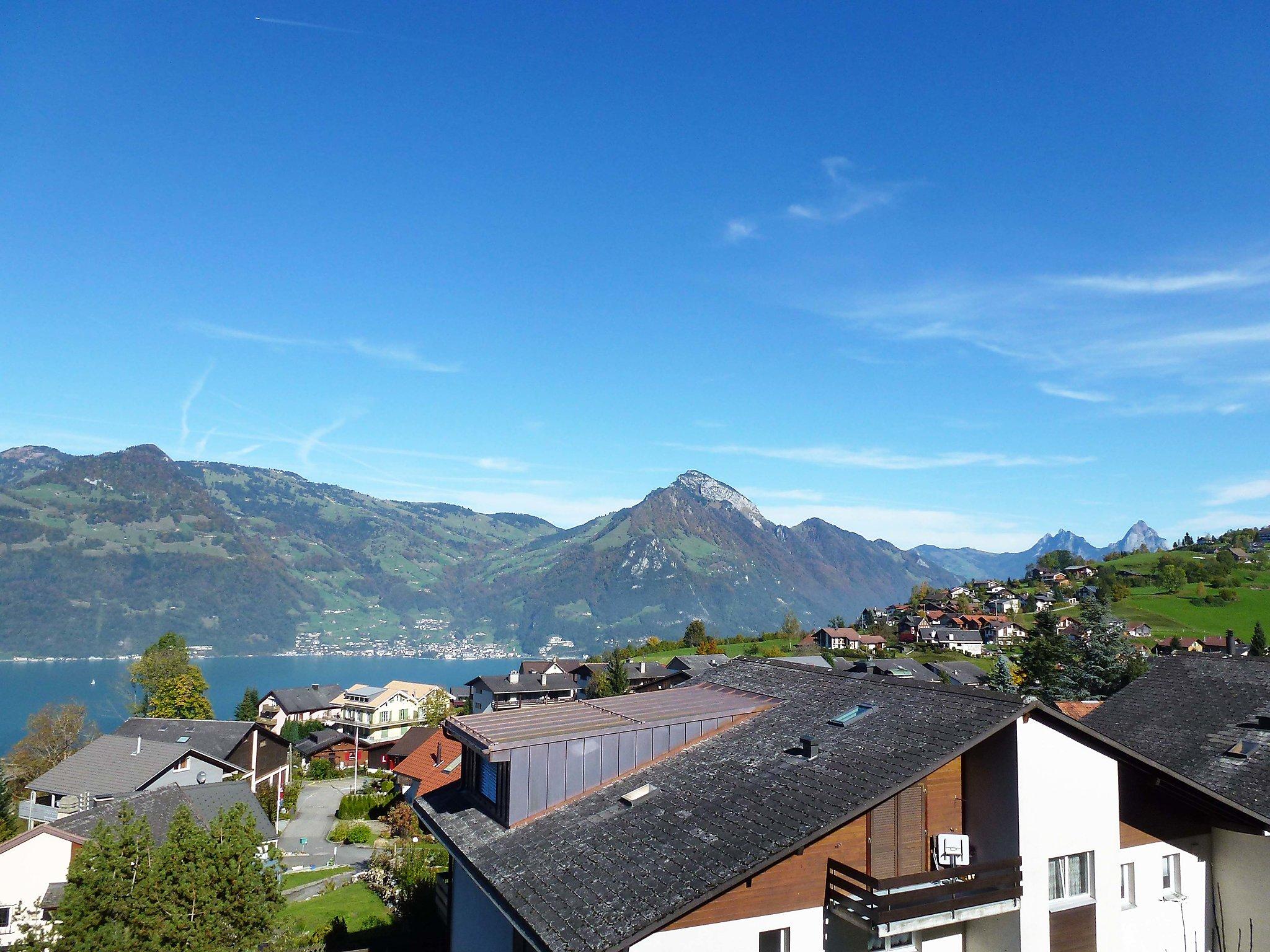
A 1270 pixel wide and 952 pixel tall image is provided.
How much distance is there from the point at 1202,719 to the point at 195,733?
5946cm

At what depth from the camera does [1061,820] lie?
12.1 metres

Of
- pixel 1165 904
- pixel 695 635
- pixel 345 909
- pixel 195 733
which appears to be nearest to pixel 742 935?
pixel 1165 904

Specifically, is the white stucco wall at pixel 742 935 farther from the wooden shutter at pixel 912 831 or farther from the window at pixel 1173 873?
the window at pixel 1173 873

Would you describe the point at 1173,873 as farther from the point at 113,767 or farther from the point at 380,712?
the point at 380,712

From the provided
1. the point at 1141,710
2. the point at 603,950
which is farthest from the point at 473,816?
the point at 1141,710

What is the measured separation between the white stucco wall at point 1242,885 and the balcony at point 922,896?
482cm

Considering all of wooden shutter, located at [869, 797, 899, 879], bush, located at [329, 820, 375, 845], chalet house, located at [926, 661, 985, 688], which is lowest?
bush, located at [329, 820, 375, 845]

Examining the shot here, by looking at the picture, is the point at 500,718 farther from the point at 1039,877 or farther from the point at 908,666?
the point at 908,666

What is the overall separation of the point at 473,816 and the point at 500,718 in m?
1.94

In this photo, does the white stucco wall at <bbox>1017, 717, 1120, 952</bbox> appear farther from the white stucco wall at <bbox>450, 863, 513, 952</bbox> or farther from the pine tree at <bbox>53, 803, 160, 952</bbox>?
the pine tree at <bbox>53, 803, 160, 952</bbox>

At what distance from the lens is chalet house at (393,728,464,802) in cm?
4006

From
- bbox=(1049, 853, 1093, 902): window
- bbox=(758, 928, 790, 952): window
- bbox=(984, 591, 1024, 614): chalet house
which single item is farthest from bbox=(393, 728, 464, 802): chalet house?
bbox=(984, 591, 1024, 614): chalet house

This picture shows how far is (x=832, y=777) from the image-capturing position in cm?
1139

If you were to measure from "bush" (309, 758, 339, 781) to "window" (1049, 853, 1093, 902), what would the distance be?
75595mm
